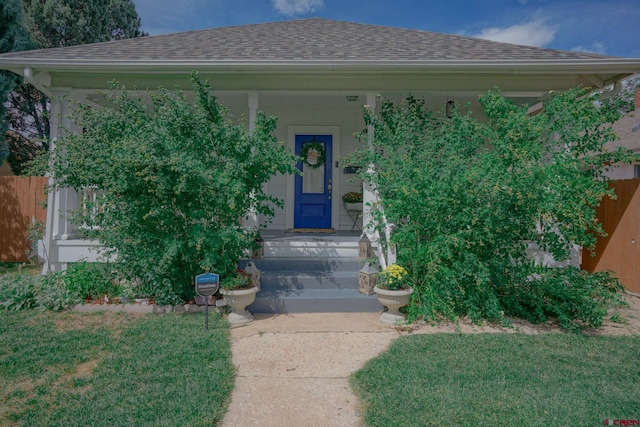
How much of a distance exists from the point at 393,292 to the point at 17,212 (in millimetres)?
9072

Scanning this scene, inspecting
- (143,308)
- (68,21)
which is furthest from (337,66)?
(68,21)

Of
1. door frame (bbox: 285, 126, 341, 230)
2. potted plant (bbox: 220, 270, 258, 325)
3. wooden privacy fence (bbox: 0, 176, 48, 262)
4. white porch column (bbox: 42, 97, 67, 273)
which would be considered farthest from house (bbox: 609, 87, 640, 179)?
wooden privacy fence (bbox: 0, 176, 48, 262)

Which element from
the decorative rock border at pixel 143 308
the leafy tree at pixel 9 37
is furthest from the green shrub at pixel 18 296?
the leafy tree at pixel 9 37

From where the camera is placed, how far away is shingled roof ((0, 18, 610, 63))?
6215mm

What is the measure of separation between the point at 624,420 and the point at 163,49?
7.77 meters

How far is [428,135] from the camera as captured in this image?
214 inches

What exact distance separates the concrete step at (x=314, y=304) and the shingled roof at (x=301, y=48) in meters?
3.51

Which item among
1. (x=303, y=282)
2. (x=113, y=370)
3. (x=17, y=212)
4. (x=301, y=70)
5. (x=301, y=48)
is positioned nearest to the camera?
(x=113, y=370)

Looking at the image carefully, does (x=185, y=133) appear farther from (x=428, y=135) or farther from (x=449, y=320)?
(x=449, y=320)

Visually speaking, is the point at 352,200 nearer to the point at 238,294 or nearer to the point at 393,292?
the point at 393,292

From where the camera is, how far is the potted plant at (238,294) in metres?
4.57

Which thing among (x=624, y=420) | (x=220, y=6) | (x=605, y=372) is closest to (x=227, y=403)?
(x=624, y=420)

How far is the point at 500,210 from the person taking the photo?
445cm

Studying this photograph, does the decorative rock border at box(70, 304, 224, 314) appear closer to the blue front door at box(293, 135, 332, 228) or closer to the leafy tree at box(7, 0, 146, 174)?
the blue front door at box(293, 135, 332, 228)
